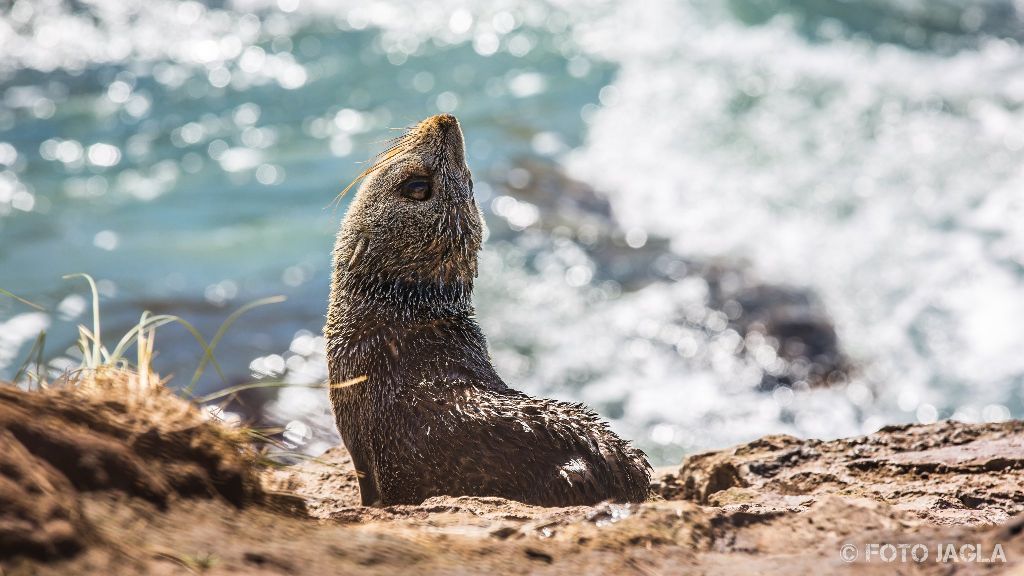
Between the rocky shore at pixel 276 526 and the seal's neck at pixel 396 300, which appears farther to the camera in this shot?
the seal's neck at pixel 396 300

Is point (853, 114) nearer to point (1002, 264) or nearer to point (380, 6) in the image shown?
point (1002, 264)

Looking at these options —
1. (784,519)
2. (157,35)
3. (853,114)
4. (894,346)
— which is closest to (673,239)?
(894,346)

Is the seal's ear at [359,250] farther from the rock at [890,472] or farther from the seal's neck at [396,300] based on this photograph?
the rock at [890,472]

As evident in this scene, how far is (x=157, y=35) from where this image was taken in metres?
16.0

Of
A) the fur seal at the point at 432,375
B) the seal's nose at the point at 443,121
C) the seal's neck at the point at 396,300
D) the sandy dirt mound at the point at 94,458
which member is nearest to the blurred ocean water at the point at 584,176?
the seal's neck at the point at 396,300

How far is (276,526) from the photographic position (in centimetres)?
260

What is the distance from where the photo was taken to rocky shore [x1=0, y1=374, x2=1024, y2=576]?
7.18 ft

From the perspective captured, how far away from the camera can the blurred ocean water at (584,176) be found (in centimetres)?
923

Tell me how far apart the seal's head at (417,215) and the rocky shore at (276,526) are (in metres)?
1.40

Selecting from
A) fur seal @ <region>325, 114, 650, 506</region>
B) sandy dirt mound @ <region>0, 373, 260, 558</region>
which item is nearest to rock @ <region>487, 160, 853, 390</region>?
fur seal @ <region>325, 114, 650, 506</region>

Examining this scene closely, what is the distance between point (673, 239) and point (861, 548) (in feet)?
29.2

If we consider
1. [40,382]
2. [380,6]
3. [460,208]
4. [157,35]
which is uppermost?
[380,6]

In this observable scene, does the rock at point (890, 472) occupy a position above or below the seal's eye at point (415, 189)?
below

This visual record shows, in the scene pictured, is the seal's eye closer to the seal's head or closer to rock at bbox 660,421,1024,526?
the seal's head
